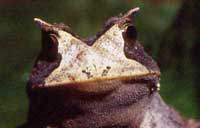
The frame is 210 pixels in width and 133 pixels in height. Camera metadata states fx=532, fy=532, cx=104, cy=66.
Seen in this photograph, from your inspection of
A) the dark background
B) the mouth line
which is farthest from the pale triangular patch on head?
the dark background

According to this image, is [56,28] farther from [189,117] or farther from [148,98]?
[189,117]

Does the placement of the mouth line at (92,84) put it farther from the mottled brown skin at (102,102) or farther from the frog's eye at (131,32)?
the frog's eye at (131,32)

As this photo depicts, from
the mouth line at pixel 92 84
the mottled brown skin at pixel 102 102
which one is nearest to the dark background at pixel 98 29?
the mottled brown skin at pixel 102 102

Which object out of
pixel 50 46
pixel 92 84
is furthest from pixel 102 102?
pixel 50 46

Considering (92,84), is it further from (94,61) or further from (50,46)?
(50,46)

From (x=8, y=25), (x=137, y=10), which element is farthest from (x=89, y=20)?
(x=8, y=25)

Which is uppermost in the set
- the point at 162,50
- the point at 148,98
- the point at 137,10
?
the point at 137,10

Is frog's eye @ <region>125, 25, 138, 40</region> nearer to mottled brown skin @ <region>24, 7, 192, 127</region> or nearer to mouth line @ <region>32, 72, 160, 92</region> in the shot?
mottled brown skin @ <region>24, 7, 192, 127</region>
